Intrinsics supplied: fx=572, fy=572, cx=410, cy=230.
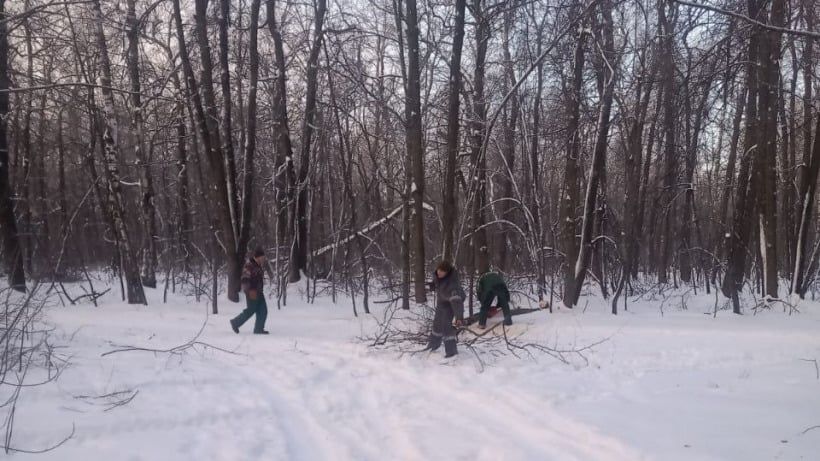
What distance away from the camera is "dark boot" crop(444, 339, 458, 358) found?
8.27 metres

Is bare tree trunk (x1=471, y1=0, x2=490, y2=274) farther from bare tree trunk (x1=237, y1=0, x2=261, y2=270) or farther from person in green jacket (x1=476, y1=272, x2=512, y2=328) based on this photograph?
bare tree trunk (x1=237, y1=0, x2=261, y2=270)

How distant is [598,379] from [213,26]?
43.4 ft

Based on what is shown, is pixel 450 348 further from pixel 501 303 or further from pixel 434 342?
pixel 501 303

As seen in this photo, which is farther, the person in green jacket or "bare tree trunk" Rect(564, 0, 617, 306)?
"bare tree trunk" Rect(564, 0, 617, 306)

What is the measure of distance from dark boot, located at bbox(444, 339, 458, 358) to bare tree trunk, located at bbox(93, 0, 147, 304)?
8948 mm

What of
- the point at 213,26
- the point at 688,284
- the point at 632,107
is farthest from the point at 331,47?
the point at 688,284

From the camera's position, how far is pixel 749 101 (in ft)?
40.9

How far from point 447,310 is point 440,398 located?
2041 millimetres

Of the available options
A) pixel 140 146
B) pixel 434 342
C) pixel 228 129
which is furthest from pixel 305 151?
pixel 434 342

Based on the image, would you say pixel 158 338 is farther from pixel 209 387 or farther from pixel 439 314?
pixel 439 314

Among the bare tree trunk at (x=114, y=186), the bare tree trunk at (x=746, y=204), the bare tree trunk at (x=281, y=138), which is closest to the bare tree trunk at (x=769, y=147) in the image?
the bare tree trunk at (x=746, y=204)

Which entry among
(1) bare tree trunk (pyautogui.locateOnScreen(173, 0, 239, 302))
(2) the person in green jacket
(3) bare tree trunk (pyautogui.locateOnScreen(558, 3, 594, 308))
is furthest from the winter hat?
(1) bare tree trunk (pyautogui.locateOnScreen(173, 0, 239, 302))

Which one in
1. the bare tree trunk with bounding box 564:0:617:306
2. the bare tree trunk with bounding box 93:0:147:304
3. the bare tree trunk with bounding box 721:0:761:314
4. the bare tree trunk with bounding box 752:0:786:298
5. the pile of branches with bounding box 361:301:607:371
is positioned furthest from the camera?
the bare tree trunk with bounding box 93:0:147:304

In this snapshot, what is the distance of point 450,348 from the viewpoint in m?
8.27
